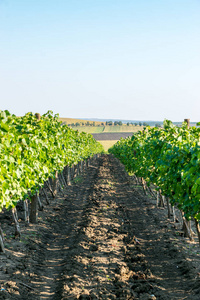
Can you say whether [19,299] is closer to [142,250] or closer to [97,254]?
[97,254]

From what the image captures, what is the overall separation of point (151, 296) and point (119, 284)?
735 millimetres

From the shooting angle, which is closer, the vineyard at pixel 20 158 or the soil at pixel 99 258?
the soil at pixel 99 258

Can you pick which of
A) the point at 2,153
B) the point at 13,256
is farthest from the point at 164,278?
the point at 2,153

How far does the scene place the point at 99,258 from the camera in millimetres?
7719

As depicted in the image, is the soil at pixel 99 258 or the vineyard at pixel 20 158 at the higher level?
the vineyard at pixel 20 158

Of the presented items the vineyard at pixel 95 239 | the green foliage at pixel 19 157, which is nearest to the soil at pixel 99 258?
the vineyard at pixel 95 239

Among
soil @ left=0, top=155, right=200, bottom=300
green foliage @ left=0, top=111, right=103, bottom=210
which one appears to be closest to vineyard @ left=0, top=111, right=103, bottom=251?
green foliage @ left=0, top=111, right=103, bottom=210

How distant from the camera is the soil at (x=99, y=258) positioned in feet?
19.9

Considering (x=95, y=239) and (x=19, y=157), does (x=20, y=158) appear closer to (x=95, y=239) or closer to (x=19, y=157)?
(x=19, y=157)

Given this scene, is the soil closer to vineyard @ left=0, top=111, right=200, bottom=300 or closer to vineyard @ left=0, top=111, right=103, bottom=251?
vineyard @ left=0, top=111, right=200, bottom=300

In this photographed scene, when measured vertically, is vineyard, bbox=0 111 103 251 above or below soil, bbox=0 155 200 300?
above

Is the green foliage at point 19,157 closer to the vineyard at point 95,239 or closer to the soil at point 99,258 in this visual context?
the vineyard at point 95,239

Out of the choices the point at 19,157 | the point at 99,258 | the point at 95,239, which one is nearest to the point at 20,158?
the point at 19,157

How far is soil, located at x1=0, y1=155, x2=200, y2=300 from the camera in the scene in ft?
19.9
